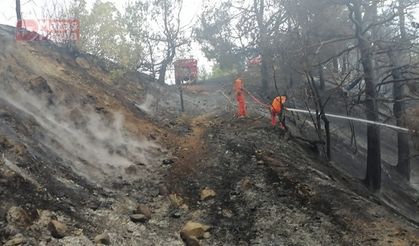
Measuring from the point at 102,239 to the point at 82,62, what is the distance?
11525 mm

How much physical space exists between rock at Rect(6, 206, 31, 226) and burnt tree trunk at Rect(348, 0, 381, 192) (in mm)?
9627

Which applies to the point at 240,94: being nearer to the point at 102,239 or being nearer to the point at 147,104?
the point at 147,104

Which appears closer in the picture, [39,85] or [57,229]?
[57,229]

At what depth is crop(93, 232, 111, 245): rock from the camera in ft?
23.1

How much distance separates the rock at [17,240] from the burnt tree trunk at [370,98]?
9.85 meters

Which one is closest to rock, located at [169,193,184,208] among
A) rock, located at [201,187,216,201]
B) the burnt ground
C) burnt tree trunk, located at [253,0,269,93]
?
the burnt ground

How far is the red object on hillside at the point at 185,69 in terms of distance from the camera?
22.4 m

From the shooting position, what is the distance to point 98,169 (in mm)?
10070

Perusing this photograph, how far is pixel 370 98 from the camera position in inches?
495

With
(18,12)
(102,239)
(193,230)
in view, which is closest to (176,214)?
(193,230)

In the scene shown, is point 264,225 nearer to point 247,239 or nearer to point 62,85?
point 247,239

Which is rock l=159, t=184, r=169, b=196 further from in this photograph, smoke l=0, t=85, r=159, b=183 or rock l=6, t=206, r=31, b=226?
rock l=6, t=206, r=31, b=226

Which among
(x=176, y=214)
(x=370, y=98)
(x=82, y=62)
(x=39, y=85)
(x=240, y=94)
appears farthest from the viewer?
(x=82, y=62)

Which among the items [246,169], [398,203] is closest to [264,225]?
[246,169]
